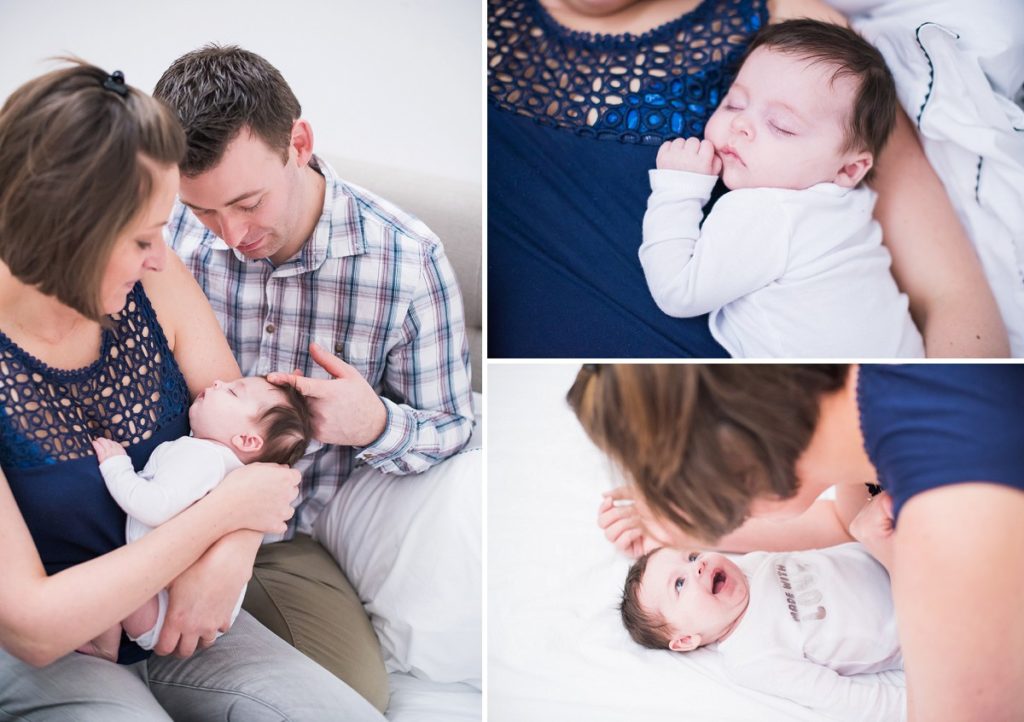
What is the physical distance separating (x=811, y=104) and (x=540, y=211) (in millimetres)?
470

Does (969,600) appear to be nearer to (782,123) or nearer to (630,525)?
(630,525)

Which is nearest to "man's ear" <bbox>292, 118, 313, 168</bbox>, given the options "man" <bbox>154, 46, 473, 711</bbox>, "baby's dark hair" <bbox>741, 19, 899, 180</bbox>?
"man" <bbox>154, 46, 473, 711</bbox>

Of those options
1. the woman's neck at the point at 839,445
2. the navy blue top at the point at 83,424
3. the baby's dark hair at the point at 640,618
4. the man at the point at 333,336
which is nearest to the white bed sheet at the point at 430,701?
the man at the point at 333,336

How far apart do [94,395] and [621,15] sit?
105 cm

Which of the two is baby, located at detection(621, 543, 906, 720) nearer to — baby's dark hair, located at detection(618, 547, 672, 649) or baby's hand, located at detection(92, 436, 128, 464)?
baby's dark hair, located at detection(618, 547, 672, 649)

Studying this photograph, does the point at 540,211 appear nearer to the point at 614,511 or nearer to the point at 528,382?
the point at 528,382

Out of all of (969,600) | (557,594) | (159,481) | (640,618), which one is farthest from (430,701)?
(969,600)

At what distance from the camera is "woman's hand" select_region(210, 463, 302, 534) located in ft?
4.62

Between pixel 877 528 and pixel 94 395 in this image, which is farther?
pixel 877 528

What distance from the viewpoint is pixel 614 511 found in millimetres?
1661

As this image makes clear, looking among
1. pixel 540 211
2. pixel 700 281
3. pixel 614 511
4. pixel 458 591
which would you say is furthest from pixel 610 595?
pixel 540 211

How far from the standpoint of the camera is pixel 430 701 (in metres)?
1.61

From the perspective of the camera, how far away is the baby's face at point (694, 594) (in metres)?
1.62

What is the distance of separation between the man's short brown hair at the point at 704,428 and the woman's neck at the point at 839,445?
15 millimetres
